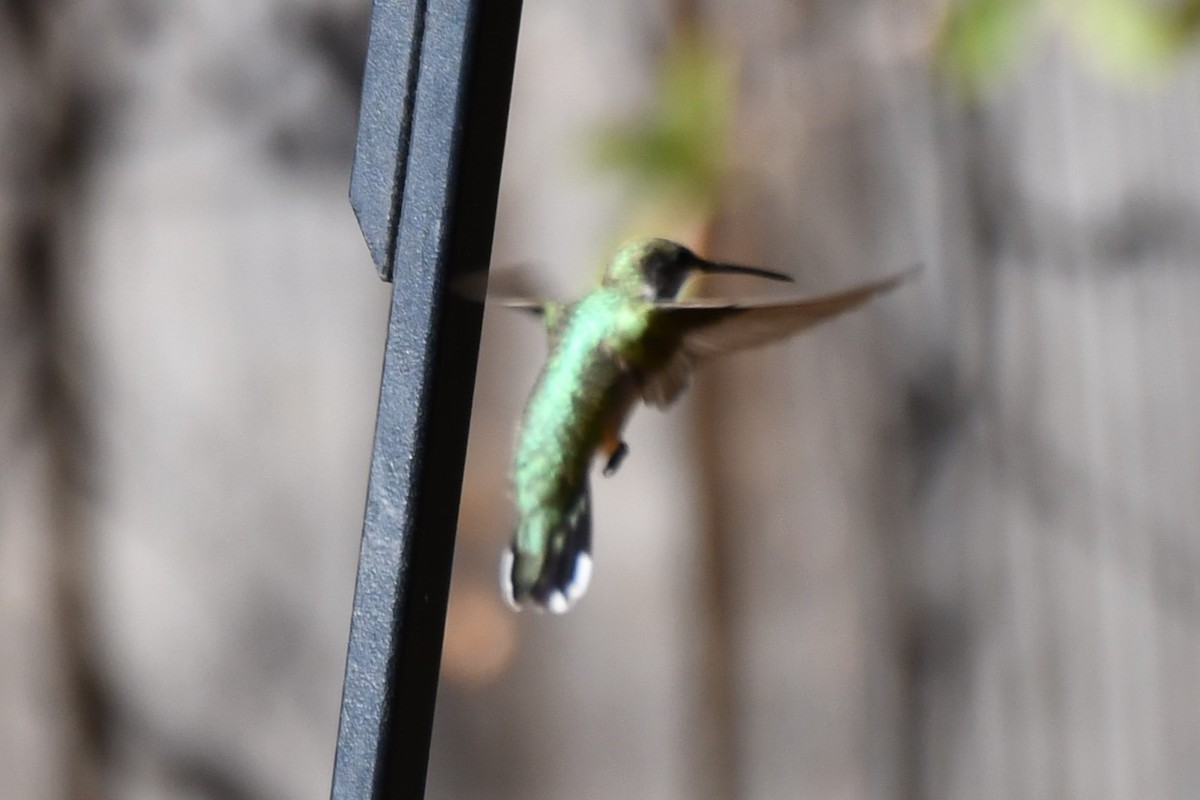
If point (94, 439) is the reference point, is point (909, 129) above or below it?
above

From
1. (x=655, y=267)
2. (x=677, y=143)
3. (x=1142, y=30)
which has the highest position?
(x=1142, y=30)

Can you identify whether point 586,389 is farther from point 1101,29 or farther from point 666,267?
point 1101,29

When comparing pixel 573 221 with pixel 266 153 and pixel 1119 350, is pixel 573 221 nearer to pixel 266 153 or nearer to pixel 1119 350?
pixel 266 153

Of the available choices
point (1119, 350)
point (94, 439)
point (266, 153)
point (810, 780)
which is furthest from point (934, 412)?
point (94, 439)

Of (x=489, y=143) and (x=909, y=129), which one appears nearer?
(x=489, y=143)

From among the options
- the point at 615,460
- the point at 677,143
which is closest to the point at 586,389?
the point at 615,460

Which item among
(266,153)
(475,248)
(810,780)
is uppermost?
(266,153)
